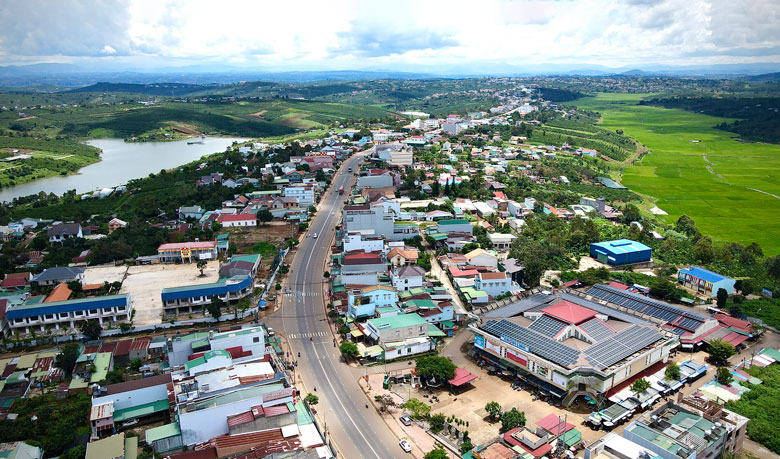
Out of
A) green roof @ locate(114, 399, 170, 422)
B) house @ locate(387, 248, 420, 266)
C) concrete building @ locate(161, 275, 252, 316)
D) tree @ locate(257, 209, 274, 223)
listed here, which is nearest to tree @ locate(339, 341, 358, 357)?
green roof @ locate(114, 399, 170, 422)

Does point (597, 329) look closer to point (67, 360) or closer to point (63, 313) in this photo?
point (67, 360)

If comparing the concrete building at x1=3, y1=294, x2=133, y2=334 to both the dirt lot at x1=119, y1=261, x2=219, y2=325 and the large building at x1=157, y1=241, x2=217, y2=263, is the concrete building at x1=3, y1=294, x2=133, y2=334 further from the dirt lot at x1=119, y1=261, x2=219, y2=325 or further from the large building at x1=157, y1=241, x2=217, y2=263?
the large building at x1=157, y1=241, x2=217, y2=263

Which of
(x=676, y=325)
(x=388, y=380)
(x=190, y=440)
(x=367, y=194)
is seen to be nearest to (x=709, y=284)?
(x=676, y=325)

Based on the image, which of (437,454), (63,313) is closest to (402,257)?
(437,454)

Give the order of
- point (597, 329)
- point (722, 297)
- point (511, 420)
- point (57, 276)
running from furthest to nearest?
1. point (57, 276)
2. point (722, 297)
3. point (597, 329)
4. point (511, 420)

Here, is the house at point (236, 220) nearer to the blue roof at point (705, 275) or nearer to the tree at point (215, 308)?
the tree at point (215, 308)

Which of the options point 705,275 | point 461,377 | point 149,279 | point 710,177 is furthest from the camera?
point 710,177

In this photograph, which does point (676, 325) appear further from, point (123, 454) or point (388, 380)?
point (123, 454)
